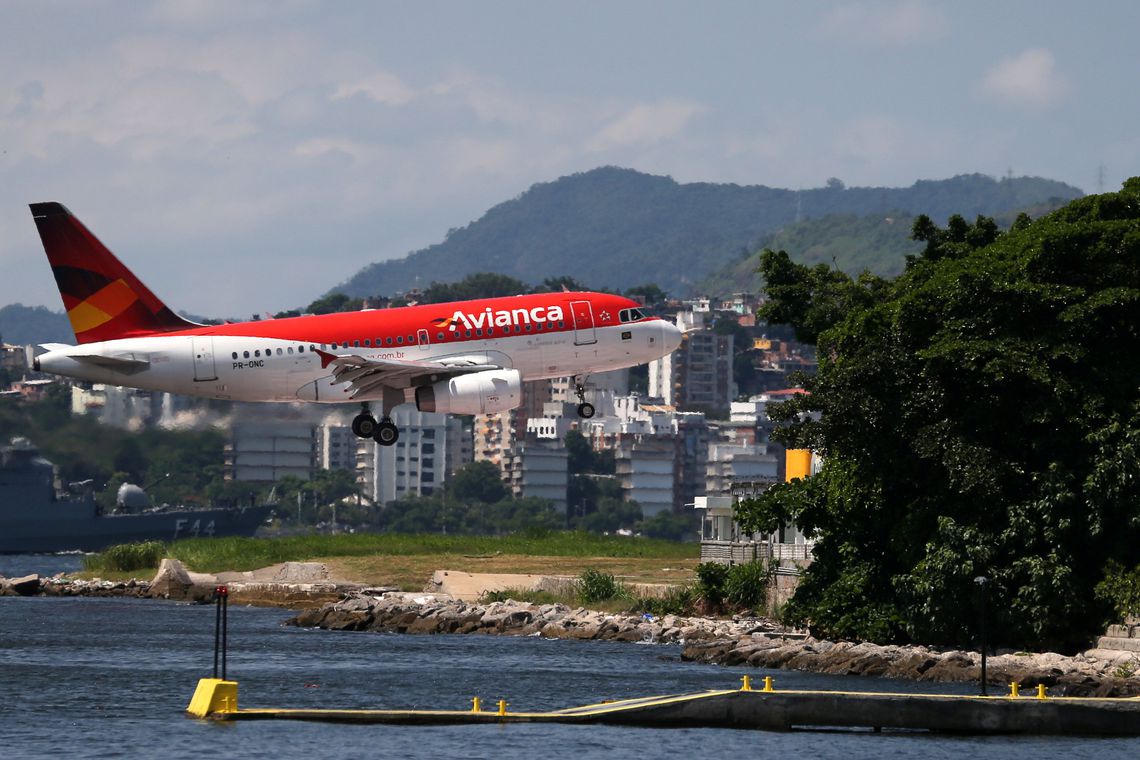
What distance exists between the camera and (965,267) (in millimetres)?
58750

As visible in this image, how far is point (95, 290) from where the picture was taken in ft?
227

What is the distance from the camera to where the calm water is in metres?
42.7

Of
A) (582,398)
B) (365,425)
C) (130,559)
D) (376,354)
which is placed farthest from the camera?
(130,559)

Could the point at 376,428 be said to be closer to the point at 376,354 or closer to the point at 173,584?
the point at 376,354

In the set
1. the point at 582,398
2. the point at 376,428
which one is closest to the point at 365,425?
the point at 376,428

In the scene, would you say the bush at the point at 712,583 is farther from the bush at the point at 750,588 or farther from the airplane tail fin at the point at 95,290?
the airplane tail fin at the point at 95,290

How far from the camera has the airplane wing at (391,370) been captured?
6531cm

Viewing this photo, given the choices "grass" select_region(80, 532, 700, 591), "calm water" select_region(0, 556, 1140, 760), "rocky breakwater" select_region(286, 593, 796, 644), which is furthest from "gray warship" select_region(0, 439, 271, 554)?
"rocky breakwater" select_region(286, 593, 796, 644)

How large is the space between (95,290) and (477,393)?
554 inches

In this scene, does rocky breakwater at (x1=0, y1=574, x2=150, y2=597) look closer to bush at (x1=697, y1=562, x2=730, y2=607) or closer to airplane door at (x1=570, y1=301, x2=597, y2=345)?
bush at (x1=697, y1=562, x2=730, y2=607)

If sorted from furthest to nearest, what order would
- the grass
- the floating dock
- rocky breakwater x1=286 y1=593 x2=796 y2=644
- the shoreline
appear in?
the grass < rocky breakwater x1=286 y1=593 x2=796 y2=644 < the shoreline < the floating dock

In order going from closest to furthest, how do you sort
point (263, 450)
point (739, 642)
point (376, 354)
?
point (739, 642) → point (376, 354) → point (263, 450)

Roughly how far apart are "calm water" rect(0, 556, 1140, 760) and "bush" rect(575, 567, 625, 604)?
9.37m

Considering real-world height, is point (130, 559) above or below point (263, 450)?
below
